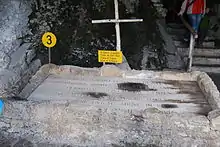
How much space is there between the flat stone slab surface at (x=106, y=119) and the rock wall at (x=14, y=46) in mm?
1150

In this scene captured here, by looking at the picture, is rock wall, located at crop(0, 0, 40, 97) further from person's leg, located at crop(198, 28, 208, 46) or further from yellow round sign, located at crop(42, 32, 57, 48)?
person's leg, located at crop(198, 28, 208, 46)

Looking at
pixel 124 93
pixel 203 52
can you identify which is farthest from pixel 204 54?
pixel 124 93

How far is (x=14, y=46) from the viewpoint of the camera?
4695 mm

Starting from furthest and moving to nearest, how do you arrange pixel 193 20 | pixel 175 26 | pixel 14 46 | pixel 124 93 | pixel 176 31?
pixel 175 26 < pixel 176 31 < pixel 193 20 < pixel 14 46 < pixel 124 93

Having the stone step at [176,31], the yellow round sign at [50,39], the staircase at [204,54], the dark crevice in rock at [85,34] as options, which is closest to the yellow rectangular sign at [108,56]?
the yellow round sign at [50,39]

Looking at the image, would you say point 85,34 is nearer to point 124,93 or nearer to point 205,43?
point 124,93

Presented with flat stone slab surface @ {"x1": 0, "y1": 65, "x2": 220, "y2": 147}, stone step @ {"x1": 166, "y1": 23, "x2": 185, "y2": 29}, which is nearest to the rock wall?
flat stone slab surface @ {"x1": 0, "y1": 65, "x2": 220, "y2": 147}

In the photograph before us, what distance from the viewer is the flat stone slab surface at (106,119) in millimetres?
2465

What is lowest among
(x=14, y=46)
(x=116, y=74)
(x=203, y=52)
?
(x=203, y=52)

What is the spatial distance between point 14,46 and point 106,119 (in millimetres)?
2656

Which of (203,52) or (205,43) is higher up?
(205,43)

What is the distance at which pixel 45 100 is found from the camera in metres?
2.73

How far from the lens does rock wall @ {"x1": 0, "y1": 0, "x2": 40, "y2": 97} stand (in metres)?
4.12

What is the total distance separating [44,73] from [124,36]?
232cm
